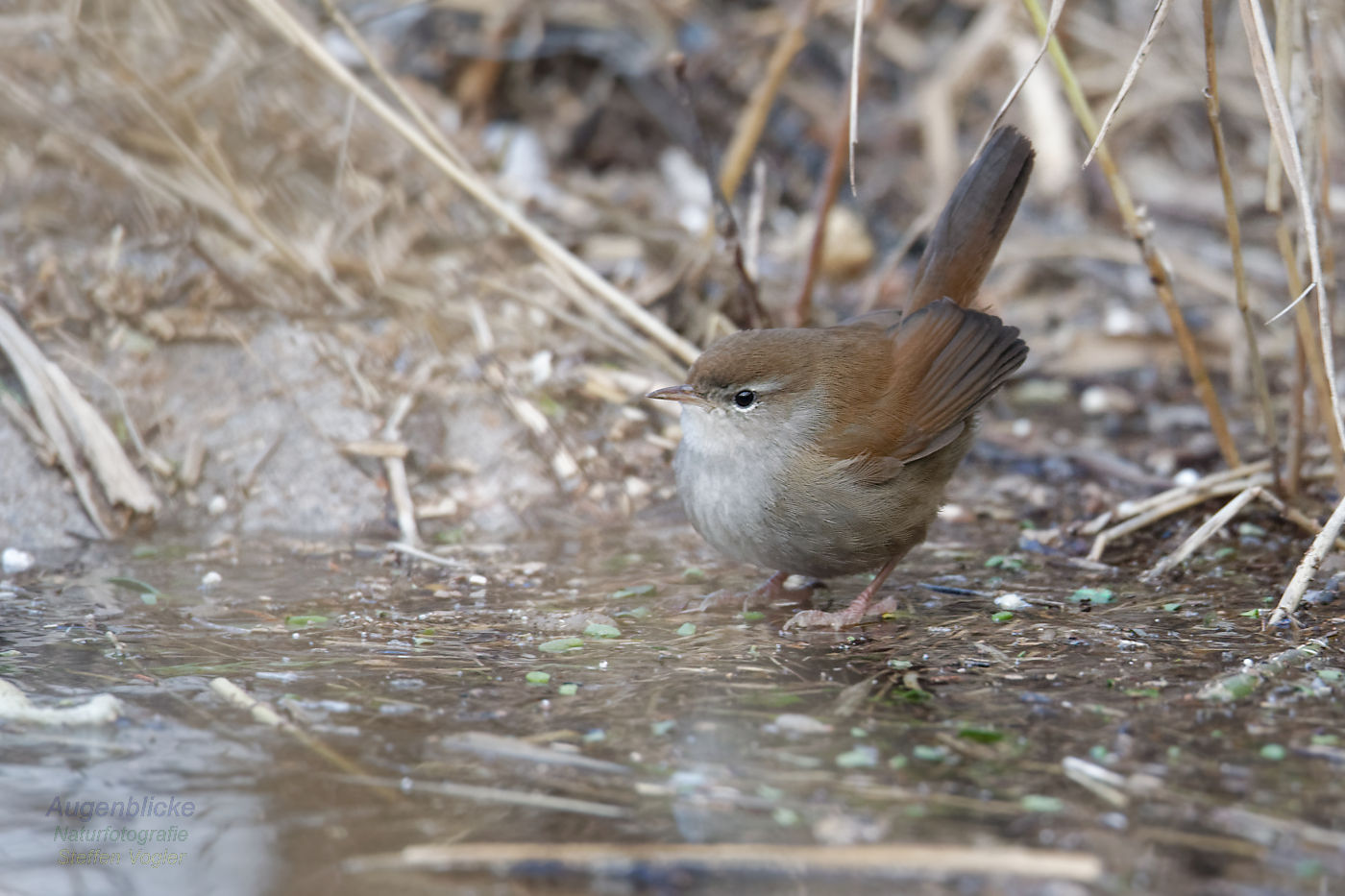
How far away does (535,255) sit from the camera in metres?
6.30

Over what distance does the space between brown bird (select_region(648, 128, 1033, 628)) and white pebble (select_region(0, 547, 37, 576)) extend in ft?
7.50

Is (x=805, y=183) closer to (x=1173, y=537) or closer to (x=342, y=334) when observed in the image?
(x=342, y=334)

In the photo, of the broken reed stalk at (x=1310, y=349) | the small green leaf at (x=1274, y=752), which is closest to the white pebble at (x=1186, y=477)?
the broken reed stalk at (x=1310, y=349)

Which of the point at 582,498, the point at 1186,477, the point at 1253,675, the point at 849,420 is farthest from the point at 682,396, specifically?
the point at 1186,477

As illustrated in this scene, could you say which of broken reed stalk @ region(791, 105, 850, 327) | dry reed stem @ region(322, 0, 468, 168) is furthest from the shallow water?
dry reed stem @ region(322, 0, 468, 168)

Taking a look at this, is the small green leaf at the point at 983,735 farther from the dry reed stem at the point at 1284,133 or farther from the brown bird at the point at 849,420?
the dry reed stem at the point at 1284,133

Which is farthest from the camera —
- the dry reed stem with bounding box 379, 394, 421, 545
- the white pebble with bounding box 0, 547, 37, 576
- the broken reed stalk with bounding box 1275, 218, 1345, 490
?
the dry reed stem with bounding box 379, 394, 421, 545

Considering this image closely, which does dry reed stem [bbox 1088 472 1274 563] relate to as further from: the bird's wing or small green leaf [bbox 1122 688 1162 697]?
small green leaf [bbox 1122 688 1162 697]

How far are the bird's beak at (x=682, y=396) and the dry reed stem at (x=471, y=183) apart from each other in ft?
3.71

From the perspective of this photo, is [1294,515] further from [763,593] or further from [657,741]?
[657,741]

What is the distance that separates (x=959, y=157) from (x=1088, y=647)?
535 cm

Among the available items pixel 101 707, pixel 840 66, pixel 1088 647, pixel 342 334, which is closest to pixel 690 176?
pixel 840 66

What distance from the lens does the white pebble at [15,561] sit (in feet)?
14.4

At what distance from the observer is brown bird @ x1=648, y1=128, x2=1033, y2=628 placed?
4040 mm
